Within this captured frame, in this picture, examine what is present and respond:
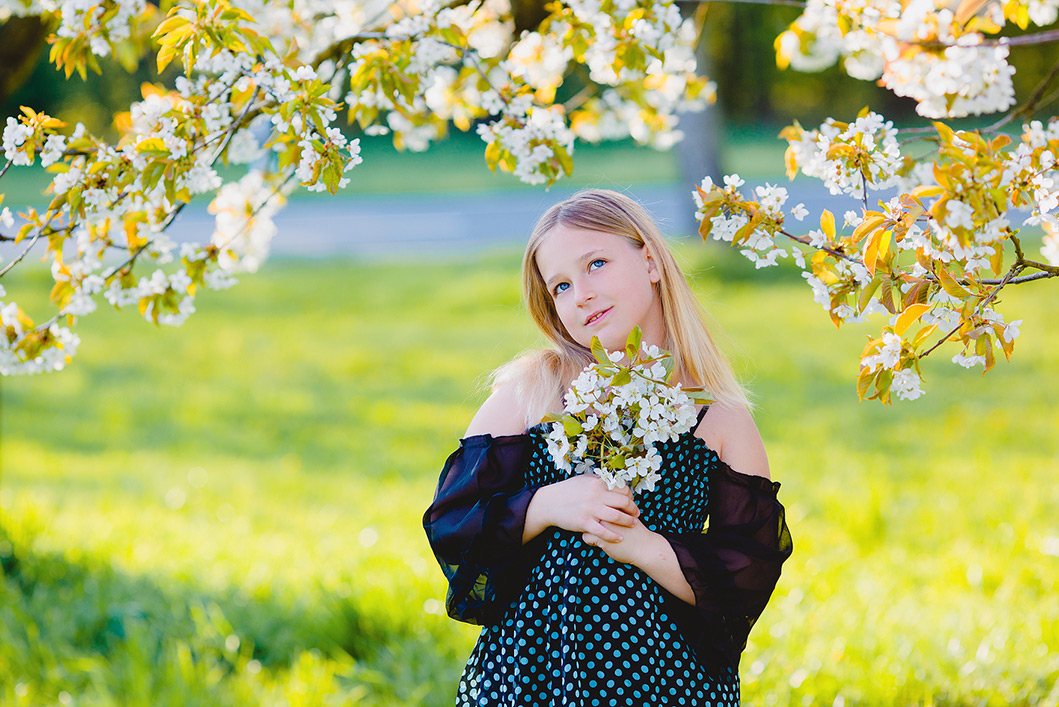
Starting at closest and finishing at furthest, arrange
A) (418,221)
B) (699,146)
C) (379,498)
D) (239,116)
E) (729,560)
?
1. (729,560)
2. (239,116)
3. (379,498)
4. (699,146)
5. (418,221)

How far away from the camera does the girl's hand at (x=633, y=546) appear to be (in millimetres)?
1724

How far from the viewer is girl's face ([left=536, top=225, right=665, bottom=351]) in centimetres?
186

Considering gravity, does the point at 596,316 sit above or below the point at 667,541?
above

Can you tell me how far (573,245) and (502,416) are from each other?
1.19 feet

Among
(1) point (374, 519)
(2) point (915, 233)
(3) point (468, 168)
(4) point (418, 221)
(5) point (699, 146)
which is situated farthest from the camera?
(3) point (468, 168)

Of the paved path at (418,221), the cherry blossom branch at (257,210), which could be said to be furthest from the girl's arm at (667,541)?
the paved path at (418,221)

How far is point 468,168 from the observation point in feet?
77.7

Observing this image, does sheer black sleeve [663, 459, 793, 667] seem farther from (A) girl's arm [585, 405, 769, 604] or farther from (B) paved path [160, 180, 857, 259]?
(B) paved path [160, 180, 857, 259]

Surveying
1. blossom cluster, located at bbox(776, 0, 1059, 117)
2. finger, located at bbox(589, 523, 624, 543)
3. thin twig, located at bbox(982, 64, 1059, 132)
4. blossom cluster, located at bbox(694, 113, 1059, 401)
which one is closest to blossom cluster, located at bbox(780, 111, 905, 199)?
blossom cluster, located at bbox(694, 113, 1059, 401)

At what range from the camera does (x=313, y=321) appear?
30.2 feet

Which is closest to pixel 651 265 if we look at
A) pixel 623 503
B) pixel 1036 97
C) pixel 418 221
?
pixel 623 503

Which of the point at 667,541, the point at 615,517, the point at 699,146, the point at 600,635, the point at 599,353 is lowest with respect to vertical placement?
the point at 699,146

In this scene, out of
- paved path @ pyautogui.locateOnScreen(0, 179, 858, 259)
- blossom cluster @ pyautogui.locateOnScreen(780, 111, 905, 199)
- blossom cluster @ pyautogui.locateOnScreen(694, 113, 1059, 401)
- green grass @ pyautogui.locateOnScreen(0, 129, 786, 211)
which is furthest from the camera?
green grass @ pyautogui.locateOnScreen(0, 129, 786, 211)

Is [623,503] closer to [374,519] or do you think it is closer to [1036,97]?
[1036,97]
